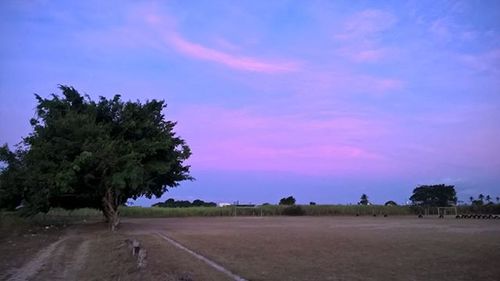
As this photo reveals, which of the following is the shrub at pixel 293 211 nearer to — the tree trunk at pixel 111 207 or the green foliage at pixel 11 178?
the tree trunk at pixel 111 207

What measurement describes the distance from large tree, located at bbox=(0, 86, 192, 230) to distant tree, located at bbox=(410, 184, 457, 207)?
10758 centimetres

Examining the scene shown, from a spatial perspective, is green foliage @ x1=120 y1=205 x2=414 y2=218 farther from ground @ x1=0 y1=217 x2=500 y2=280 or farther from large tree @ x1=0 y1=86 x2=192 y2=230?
ground @ x1=0 y1=217 x2=500 y2=280

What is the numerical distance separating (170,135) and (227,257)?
2509 centimetres

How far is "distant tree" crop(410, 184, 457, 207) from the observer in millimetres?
137750

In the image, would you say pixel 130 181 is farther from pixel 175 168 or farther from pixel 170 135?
pixel 175 168

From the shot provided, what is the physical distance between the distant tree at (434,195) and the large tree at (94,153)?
107584 mm

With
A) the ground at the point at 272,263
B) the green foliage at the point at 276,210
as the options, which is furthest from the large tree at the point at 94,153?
the green foliage at the point at 276,210

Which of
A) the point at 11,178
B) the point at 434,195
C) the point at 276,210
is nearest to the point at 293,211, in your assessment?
the point at 276,210

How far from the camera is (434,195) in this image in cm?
14212

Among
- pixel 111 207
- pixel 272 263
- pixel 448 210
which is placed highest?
pixel 448 210

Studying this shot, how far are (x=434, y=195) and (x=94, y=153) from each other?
398 ft

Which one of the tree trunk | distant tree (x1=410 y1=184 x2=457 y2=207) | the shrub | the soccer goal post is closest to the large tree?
the tree trunk

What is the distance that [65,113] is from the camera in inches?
1558

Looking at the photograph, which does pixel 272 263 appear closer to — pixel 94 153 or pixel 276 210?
pixel 94 153
